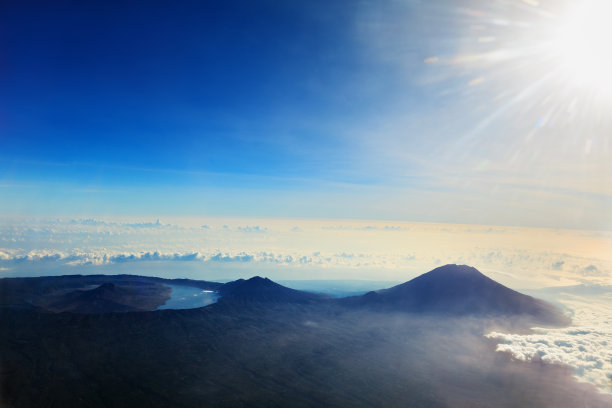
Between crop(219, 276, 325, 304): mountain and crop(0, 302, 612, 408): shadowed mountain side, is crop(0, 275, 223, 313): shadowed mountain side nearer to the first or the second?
crop(0, 302, 612, 408): shadowed mountain side

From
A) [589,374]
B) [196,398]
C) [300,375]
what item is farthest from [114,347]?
[589,374]

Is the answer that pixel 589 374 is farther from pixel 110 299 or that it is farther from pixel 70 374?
pixel 110 299

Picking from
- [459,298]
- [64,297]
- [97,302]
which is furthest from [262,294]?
[64,297]

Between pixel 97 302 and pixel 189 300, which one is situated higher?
pixel 97 302

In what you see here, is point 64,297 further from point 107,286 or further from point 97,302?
point 97,302

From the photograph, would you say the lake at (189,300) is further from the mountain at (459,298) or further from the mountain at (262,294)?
the mountain at (459,298)

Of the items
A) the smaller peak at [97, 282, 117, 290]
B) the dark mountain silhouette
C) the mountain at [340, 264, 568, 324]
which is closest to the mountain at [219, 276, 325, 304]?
the mountain at [340, 264, 568, 324]
